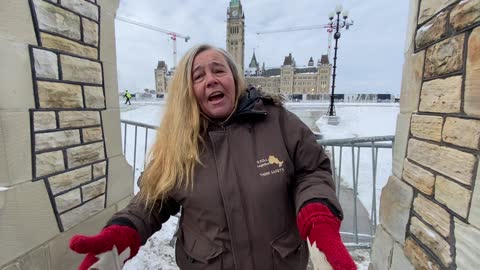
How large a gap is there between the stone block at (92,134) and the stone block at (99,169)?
222 mm

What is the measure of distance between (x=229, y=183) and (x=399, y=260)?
1504 millimetres

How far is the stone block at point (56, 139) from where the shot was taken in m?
1.71

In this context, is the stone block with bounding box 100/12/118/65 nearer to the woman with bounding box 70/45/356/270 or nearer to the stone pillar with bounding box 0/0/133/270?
the stone pillar with bounding box 0/0/133/270

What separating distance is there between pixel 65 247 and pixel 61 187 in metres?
0.49

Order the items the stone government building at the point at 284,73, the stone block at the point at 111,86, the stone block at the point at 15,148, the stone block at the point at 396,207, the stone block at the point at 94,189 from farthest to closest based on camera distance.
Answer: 1. the stone government building at the point at 284,73
2. the stone block at the point at 111,86
3. the stone block at the point at 94,189
4. the stone block at the point at 396,207
5. the stone block at the point at 15,148

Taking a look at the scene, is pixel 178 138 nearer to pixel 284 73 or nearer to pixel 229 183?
pixel 229 183

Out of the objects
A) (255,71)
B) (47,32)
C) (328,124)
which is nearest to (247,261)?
(47,32)

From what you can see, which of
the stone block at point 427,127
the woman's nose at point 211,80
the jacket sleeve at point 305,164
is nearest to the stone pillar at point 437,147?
the stone block at point 427,127

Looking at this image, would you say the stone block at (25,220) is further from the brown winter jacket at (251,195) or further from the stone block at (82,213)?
the brown winter jacket at (251,195)

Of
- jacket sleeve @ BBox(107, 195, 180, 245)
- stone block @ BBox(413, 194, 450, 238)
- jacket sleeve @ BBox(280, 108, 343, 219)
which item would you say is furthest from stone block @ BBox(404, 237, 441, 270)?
jacket sleeve @ BBox(107, 195, 180, 245)

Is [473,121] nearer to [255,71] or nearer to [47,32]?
[47,32]

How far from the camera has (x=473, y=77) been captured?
120 cm

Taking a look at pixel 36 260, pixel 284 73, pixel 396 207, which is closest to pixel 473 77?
pixel 396 207

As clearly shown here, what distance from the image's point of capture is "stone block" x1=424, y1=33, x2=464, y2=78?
1.30m
